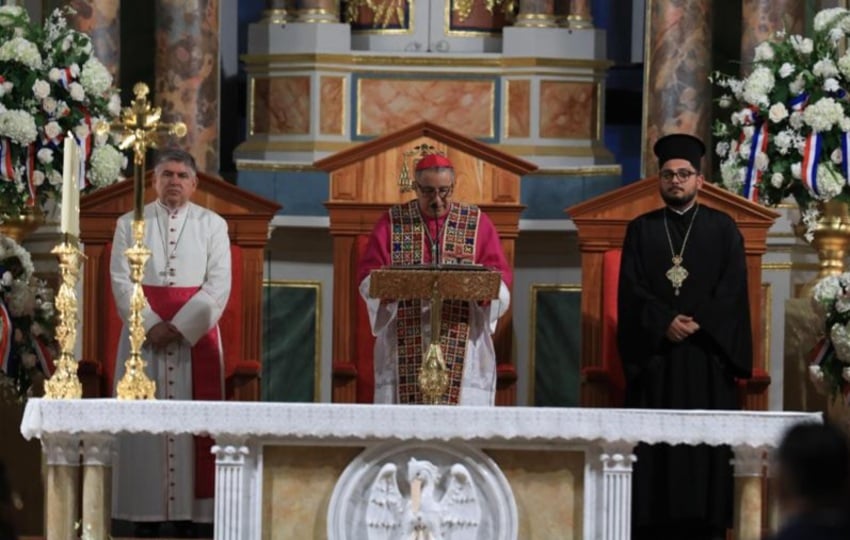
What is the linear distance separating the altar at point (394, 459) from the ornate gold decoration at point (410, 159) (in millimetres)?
3103

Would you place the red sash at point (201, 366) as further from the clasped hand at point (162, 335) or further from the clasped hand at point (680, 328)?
the clasped hand at point (680, 328)

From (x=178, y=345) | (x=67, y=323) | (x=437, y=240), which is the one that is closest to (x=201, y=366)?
(x=178, y=345)

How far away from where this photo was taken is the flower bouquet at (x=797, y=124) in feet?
34.3

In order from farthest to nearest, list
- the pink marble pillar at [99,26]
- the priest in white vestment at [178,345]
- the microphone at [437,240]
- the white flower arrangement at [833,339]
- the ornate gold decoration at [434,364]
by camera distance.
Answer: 1. the pink marble pillar at [99,26]
2. the white flower arrangement at [833,339]
3. the priest in white vestment at [178,345]
4. the microphone at [437,240]
5. the ornate gold decoration at [434,364]

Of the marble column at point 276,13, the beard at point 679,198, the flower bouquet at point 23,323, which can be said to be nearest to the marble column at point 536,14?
the marble column at point 276,13

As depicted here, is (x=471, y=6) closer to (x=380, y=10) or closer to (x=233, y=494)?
(x=380, y=10)

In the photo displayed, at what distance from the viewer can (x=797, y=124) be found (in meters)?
10.5

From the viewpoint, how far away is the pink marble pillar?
39.5ft

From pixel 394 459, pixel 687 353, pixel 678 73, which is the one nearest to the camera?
pixel 394 459

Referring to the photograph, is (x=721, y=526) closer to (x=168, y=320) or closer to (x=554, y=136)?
(x=168, y=320)

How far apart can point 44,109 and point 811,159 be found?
3762mm

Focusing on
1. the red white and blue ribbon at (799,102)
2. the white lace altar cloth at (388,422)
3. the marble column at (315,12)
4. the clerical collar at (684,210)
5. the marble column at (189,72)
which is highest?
the marble column at (315,12)

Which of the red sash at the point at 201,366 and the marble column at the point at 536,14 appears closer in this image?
the red sash at the point at 201,366

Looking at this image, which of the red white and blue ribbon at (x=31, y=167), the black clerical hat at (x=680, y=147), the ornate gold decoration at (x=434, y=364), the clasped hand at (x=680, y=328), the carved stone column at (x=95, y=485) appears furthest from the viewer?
the red white and blue ribbon at (x=31, y=167)
